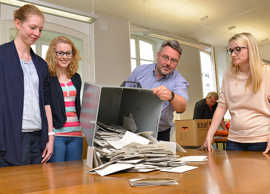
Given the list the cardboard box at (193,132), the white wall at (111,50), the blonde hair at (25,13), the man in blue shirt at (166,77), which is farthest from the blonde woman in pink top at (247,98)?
the white wall at (111,50)

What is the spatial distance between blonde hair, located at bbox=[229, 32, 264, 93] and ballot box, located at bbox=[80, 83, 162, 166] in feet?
2.21

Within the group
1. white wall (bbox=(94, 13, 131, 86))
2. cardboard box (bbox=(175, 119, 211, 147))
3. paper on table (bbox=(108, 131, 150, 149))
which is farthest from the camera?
white wall (bbox=(94, 13, 131, 86))

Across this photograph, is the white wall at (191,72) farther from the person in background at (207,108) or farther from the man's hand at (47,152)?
the man's hand at (47,152)

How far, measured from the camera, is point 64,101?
1.50 m

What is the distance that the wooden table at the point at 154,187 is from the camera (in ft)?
1.78

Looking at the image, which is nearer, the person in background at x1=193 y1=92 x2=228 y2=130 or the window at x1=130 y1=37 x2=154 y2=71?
the person in background at x1=193 y1=92 x2=228 y2=130

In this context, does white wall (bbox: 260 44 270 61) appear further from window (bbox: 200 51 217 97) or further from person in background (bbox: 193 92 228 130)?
person in background (bbox: 193 92 228 130)

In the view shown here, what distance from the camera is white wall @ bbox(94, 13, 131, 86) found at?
531 centimetres

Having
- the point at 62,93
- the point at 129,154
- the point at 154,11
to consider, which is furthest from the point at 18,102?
the point at 154,11

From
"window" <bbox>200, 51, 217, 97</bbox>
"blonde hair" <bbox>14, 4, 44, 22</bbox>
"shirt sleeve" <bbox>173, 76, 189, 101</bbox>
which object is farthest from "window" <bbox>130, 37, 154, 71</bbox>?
"blonde hair" <bbox>14, 4, 44, 22</bbox>

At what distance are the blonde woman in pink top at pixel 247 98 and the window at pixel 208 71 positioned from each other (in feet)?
21.8

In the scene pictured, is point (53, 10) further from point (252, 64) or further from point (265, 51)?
point (265, 51)

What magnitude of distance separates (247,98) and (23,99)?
3.69 ft

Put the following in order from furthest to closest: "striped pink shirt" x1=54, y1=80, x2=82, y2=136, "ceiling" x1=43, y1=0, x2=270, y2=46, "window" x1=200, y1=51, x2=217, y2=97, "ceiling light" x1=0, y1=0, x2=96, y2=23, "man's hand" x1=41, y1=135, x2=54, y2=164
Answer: "window" x1=200, y1=51, x2=217, y2=97, "ceiling" x1=43, y1=0, x2=270, y2=46, "ceiling light" x1=0, y1=0, x2=96, y2=23, "striped pink shirt" x1=54, y1=80, x2=82, y2=136, "man's hand" x1=41, y1=135, x2=54, y2=164
